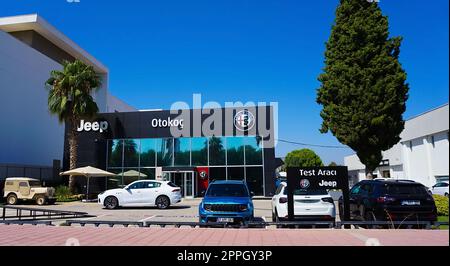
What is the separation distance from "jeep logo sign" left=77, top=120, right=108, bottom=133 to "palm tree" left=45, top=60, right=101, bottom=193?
207 cm

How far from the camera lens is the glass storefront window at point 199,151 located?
104ft

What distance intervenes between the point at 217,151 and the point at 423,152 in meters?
21.8

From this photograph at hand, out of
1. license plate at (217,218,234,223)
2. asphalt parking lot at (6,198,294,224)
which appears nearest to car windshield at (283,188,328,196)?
license plate at (217,218,234,223)

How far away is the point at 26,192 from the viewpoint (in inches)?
977

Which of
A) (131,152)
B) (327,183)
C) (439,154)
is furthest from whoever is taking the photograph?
(439,154)

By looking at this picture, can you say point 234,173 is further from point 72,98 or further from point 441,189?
point 441,189

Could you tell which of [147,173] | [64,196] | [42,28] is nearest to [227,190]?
[64,196]

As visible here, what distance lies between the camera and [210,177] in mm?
31359

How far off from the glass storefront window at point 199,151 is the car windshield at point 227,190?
59.6ft

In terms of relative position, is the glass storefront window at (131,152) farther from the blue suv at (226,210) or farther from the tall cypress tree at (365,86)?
the blue suv at (226,210)

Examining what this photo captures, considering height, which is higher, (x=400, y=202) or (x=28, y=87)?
(x=28, y=87)

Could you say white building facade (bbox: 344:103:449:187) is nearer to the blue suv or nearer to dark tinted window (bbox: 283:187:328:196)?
dark tinted window (bbox: 283:187:328:196)

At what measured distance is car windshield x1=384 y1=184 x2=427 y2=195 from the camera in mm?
11242

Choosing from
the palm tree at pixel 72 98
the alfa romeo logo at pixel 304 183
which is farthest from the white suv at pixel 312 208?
the palm tree at pixel 72 98
